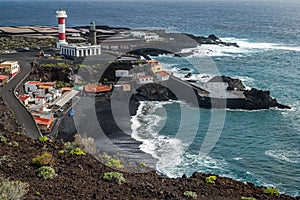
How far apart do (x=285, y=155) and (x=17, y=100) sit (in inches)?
891

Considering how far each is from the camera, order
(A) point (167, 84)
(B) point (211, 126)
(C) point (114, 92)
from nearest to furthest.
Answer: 1. (B) point (211, 126)
2. (C) point (114, 92)
3. (A) point (167, 84)

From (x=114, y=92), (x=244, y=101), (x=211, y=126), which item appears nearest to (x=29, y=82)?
(x=114, y=92)

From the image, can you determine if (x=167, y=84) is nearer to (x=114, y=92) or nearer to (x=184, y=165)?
(x=114, y=92)

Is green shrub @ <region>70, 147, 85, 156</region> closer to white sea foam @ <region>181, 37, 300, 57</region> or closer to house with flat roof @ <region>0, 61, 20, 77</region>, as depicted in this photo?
house with flat roof @ <region>0, 61, 20, 77</region>

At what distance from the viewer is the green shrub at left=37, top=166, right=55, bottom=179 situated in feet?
57.2

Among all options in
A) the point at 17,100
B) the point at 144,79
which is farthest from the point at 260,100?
the point at 17,100

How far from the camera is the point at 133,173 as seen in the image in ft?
68.0

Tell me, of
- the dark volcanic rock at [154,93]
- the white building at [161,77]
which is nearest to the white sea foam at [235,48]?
the white building at [161,77]

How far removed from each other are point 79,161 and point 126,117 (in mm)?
18092

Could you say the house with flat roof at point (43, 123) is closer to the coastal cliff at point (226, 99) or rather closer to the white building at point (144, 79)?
the coastal cliff at point (226, 99)

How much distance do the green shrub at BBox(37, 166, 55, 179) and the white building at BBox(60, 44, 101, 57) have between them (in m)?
36.6

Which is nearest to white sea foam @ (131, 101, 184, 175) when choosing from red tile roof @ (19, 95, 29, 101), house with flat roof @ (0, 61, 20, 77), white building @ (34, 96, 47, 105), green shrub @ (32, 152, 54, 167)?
white building @ (34, 96, 47, 105)

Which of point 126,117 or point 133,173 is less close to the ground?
point 133,173

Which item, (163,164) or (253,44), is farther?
(253,44)
